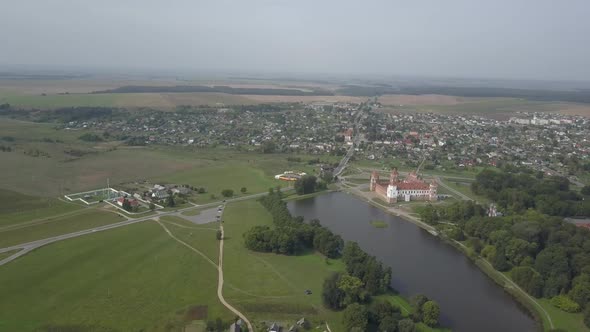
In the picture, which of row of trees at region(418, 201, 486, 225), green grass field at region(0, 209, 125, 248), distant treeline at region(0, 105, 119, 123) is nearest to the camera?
green grass field at region(0, 209, 125, 248)

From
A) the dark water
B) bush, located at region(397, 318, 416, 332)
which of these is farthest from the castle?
bush, located at region(397, 318, 416, 332)

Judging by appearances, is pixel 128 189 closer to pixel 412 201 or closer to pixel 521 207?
pixel 412 201

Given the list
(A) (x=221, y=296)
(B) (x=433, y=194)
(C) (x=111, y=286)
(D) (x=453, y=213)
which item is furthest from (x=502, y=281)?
(C) (x=111, y=286)

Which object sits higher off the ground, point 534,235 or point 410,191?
point 534,235

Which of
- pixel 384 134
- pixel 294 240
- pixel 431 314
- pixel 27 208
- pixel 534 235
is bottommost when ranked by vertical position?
pixel 431 314

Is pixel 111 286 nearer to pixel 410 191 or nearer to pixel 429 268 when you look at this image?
pixel 429 268

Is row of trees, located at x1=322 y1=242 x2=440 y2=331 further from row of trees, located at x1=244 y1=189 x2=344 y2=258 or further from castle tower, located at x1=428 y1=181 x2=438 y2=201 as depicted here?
Answer: castle tower, located at x1=428 y1=181 x2=438 y2=201
